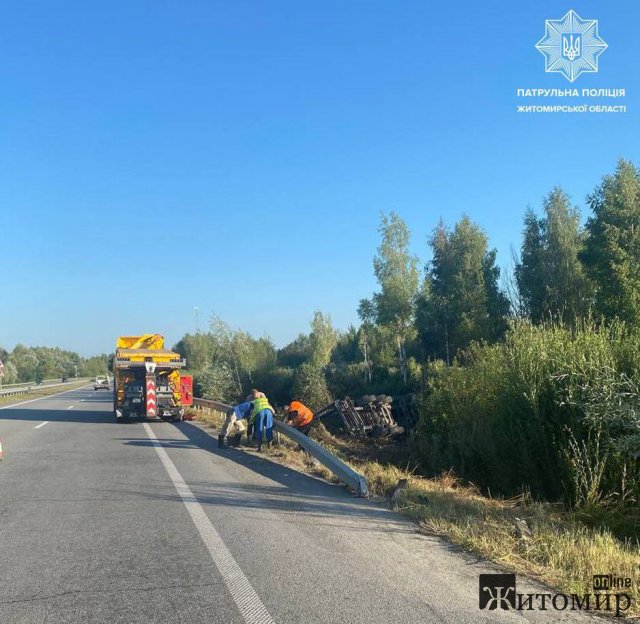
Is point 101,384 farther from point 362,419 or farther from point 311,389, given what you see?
point 362,419

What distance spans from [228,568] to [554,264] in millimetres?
39283

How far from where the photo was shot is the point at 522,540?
19.7 ft

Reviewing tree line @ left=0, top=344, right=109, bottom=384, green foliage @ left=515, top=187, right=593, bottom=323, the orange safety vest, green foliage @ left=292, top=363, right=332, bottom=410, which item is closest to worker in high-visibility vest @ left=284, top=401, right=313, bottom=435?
the orange safety vest

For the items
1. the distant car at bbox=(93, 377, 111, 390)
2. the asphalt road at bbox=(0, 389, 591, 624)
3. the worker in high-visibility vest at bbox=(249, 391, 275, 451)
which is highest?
the worker in high-visibility vest at bbox=(249, 391, 275, 451)

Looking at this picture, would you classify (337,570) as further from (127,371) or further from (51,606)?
(127,371)

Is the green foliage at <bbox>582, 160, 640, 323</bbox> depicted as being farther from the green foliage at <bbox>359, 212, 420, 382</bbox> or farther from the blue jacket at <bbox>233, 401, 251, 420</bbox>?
the blue jacket at <bbox>233, 401, 251, 420</bbox>

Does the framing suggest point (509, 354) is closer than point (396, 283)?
Yes

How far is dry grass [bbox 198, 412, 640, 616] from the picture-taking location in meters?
5.20

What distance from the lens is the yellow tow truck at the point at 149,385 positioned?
21.0 m

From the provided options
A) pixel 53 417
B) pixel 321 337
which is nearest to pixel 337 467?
pixel 53 417

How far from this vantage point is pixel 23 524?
278 inches

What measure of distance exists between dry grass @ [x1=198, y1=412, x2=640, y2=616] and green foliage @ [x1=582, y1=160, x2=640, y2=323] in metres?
23.2

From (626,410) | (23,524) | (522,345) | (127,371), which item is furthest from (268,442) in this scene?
(127,371)

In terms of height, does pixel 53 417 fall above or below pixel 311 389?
below
